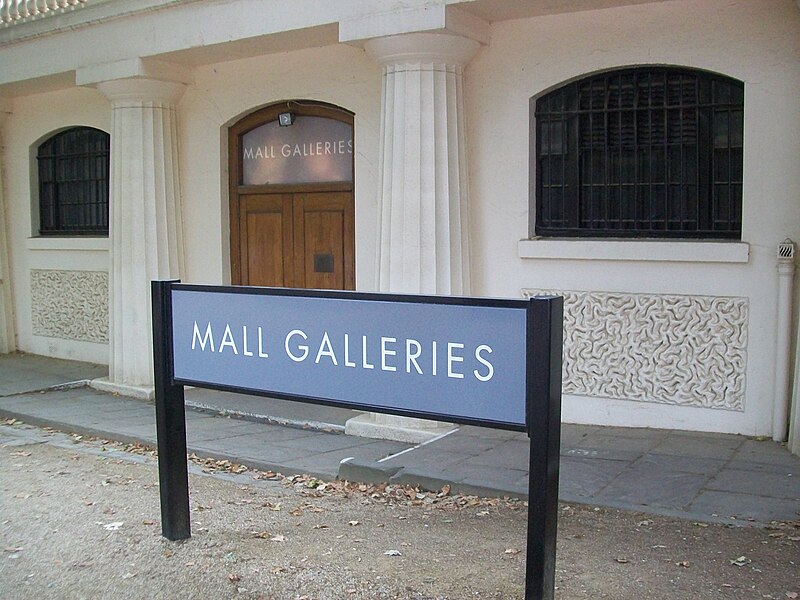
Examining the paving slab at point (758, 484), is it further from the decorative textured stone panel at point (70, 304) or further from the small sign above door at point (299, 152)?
the decorative textured stone panel at point (70, 304)

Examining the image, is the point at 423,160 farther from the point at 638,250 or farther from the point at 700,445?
the point at 700,445

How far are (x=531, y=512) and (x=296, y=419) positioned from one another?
16.2 ft

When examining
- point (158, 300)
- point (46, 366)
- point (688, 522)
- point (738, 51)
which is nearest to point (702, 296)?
point (738, 51)

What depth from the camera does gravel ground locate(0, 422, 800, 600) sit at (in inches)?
176

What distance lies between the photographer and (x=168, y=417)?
5031mm

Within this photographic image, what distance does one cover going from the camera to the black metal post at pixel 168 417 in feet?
16.5

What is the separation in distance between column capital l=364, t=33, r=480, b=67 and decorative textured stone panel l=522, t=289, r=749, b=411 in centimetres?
210

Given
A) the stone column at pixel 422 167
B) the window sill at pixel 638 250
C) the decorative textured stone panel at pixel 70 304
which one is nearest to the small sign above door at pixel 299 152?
the stone column at pixel 422 167

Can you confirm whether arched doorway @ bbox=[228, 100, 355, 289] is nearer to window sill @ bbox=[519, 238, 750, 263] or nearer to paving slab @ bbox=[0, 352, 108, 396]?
window sill @ bbox=[519, 238, 750, 263]

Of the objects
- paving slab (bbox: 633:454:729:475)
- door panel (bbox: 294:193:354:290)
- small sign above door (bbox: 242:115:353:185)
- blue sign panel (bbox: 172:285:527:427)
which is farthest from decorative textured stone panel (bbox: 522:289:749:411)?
blue sign panel (bbox: 172:285:527:427)

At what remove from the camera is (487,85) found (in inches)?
314

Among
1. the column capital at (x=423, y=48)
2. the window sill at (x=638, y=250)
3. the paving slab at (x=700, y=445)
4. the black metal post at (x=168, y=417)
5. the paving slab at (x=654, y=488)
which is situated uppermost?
the column capital at (x=423, y=48)

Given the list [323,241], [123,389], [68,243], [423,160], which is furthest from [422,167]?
[68,243]

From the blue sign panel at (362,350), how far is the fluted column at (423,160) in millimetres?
2955
